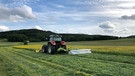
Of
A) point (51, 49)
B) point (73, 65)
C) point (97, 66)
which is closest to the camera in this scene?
Result: point (97, 66)

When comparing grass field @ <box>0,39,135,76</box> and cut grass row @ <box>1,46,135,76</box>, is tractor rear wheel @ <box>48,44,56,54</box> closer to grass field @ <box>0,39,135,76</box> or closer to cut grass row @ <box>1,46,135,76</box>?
grass field @ <box>0,39,135,76</box>

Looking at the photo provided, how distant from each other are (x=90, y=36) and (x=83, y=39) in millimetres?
2638

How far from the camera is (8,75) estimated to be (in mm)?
13188

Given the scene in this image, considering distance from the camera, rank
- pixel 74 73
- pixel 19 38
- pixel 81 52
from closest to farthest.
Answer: pixel 74 73 < pixel 81 52 < pixel 19 38

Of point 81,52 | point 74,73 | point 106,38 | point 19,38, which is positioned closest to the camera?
point 74,73

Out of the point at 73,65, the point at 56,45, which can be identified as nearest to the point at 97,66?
the point at 73,65

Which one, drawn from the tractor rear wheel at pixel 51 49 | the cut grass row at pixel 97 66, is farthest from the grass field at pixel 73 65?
the tractor rear wheel at pixel 51 49

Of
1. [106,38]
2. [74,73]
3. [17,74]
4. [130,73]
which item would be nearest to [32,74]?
[17,74]

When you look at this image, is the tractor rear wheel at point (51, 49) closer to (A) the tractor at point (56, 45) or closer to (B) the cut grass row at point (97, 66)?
(A) the tractor at point (56, 45)

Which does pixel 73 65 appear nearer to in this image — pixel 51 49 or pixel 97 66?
pixel 97 66

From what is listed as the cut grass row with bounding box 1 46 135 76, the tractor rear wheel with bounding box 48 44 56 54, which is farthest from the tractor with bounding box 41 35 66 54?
the cut grass row with bounding box 1 46 135 76

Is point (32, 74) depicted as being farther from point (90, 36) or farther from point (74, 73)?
point (90, 36)

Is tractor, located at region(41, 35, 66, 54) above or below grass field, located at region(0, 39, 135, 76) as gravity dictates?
above

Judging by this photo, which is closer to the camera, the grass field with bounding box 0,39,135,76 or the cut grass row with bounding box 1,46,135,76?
the cut grass row with bounding box 1,46,135,76
